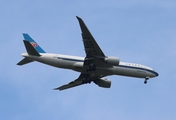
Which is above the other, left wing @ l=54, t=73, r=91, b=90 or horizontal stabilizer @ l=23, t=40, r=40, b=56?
horizontal stabilizer @ l=23, t=40, r=40, b=56

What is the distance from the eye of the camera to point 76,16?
57.7 metres

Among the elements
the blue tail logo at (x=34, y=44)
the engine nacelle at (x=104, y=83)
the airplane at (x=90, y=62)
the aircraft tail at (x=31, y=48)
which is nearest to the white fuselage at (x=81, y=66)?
the airplane at (x=90, y=62)

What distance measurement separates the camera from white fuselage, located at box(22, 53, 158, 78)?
2589 inches

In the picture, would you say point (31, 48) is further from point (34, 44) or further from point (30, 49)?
point (34, 44)

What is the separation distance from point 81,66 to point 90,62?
146 centimetres

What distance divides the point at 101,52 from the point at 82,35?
4.68 m

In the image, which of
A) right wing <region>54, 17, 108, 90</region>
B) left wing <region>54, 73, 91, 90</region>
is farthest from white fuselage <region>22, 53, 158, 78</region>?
left wing <region>54, 73, 91, 90</region>

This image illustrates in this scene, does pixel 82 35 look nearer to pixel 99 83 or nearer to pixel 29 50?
pixel 29 50

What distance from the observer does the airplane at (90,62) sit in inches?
2507

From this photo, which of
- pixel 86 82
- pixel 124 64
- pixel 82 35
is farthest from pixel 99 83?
pixel 82 35

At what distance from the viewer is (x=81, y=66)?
217ft

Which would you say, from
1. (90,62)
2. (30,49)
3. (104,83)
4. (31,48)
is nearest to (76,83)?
(104,83)

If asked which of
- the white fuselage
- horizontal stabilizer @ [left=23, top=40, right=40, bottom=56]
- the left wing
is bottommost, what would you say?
the left wing

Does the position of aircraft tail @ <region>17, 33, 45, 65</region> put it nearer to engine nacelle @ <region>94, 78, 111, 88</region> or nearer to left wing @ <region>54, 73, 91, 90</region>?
left wing @ <region>54, 73, 91, 90</region>
